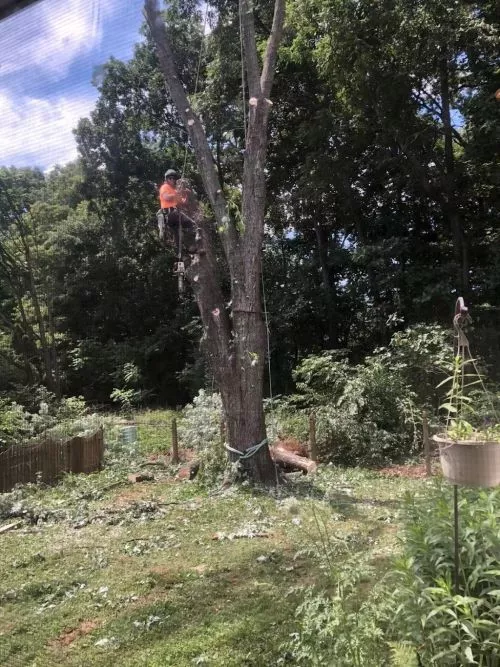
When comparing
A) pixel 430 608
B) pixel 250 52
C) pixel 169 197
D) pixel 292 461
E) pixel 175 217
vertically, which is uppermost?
pixel 250 52

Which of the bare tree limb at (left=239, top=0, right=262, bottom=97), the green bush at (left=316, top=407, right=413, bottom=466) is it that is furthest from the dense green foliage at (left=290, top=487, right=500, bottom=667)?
the green bush at (left=316, top=407, right=413, bottom=466)

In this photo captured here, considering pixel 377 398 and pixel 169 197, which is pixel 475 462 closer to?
pixel 169 197

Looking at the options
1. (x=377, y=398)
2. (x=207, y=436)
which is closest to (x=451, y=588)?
(x=207, y=436)

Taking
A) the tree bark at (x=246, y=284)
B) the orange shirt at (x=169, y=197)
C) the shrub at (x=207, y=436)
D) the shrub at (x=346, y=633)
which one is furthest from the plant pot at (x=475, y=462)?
the orange shirt at (x=169, y=197)

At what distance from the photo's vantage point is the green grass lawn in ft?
6.82

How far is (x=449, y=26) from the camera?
23.1ft

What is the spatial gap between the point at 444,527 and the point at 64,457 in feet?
17.0

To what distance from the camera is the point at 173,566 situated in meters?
2.93

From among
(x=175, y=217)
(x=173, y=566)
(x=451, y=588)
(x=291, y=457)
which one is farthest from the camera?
(x=291, y=457)

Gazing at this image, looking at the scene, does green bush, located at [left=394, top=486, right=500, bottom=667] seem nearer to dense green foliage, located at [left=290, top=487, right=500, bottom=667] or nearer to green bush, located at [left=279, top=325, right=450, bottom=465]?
dense green foliage, located at [left=290, top=487, right=500, bottom=667]

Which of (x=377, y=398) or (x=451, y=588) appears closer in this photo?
(x=451, y=588)

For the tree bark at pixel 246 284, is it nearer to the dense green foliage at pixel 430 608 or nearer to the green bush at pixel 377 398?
the green bush at pixel 377 398

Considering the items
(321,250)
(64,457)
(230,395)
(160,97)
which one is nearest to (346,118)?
(321,250)

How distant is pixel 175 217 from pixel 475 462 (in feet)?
14.5
